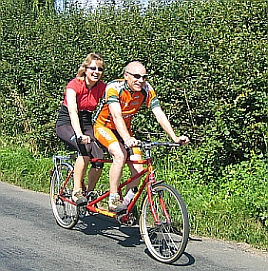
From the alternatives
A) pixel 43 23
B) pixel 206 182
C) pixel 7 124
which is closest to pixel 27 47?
pixel 43 23

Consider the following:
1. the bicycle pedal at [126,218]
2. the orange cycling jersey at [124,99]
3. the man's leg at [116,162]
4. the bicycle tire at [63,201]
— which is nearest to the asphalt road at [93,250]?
the bicycle tire at [63,201]

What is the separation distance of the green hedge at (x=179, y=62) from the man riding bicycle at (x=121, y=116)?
2.24 meters

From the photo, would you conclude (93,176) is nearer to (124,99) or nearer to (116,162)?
(116,162)

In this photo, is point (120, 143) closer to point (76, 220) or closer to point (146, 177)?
point (146, 177)

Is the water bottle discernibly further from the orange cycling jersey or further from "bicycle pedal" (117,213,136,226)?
the orange cycling jersey

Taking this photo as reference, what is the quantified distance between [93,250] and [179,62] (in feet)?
13.4

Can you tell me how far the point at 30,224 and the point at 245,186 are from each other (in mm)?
3027

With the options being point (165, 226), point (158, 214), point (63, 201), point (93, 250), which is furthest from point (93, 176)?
point (165, 226)

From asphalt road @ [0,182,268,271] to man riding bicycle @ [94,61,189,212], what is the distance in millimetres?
524

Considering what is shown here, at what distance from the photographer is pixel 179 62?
9.84 metres

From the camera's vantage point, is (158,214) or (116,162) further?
(116,162)

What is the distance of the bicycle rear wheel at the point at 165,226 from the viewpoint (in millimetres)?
6156

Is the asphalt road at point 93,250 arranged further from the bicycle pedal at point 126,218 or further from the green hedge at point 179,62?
the green hedge at point 179,62

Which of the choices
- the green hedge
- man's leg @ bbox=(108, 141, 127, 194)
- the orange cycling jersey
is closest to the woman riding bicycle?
the orange cycling jersey
